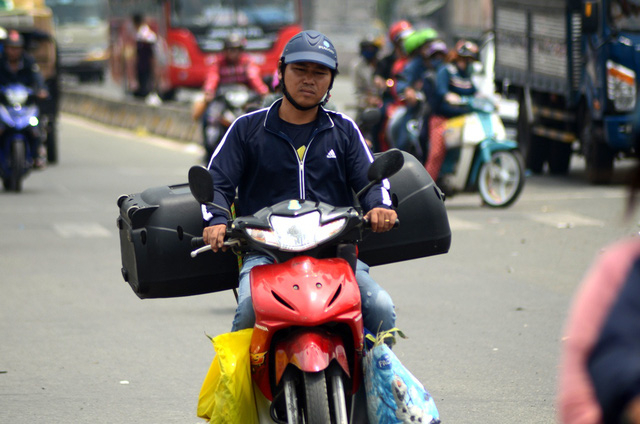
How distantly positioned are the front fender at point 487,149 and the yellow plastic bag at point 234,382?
32.1 feet

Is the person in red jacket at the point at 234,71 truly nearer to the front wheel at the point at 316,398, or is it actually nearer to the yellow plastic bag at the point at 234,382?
the yellow plastic bag at the point at 234,382

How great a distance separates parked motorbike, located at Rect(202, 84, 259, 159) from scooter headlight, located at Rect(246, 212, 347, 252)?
11112mm

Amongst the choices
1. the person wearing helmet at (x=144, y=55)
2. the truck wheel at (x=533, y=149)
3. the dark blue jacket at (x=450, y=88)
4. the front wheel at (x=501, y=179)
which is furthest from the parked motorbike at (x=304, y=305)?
the person wearing helmet at (x=144, y=55)

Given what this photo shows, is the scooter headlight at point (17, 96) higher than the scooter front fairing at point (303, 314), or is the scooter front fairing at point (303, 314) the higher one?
the scooter front fairing at point (303, 314)

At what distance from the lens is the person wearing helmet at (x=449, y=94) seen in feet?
46.4

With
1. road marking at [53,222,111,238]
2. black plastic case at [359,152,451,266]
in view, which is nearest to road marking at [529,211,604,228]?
road marking at [53,222,111,238]

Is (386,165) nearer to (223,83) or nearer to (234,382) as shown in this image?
(234,382)

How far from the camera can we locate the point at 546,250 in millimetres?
11156

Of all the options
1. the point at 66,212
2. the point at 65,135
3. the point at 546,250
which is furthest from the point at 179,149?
the point at 546,250

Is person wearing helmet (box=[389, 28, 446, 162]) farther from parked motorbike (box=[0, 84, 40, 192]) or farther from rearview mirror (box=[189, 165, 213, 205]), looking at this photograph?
rearview mirror (box=[189, 165, 213, 205])

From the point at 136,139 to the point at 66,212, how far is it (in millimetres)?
12362

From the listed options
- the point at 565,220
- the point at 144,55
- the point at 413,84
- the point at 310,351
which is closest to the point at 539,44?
the point at 413,84

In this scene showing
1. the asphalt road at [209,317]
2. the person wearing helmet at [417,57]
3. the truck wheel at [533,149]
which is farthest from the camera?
the truck wheel at [533,149]

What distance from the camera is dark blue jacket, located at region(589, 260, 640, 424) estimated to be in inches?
87.0
